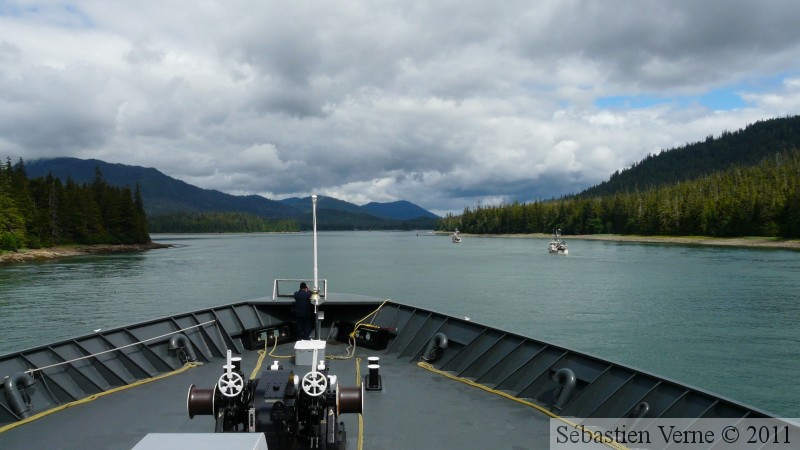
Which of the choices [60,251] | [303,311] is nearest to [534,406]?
[303,311]

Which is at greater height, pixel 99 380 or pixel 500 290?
pixel 99 380

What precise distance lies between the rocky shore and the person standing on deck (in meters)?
88.4

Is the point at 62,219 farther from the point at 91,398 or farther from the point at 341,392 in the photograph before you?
the point at 341,392

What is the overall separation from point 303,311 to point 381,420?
16.5ft

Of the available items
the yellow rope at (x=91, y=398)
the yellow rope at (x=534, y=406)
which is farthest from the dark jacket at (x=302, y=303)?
the yellow rope at (x=534, y=406)

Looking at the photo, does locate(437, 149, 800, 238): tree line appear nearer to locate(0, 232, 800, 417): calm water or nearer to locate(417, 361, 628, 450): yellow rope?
locate(0, 232, 800, 417): calm water

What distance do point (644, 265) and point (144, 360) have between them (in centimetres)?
7803

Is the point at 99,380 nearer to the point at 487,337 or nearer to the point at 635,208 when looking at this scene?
the point at 487,337

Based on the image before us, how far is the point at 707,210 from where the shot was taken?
132 m

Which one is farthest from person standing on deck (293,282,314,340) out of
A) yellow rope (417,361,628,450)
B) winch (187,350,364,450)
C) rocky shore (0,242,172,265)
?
rocky shore (0,242,172,265)

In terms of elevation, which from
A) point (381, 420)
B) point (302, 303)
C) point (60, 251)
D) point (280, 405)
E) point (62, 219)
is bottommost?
point (60, 251)

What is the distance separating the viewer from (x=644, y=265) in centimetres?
7762

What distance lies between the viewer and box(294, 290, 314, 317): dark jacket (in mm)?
13452

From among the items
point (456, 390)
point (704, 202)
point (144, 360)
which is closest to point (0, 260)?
point (144, 360)
